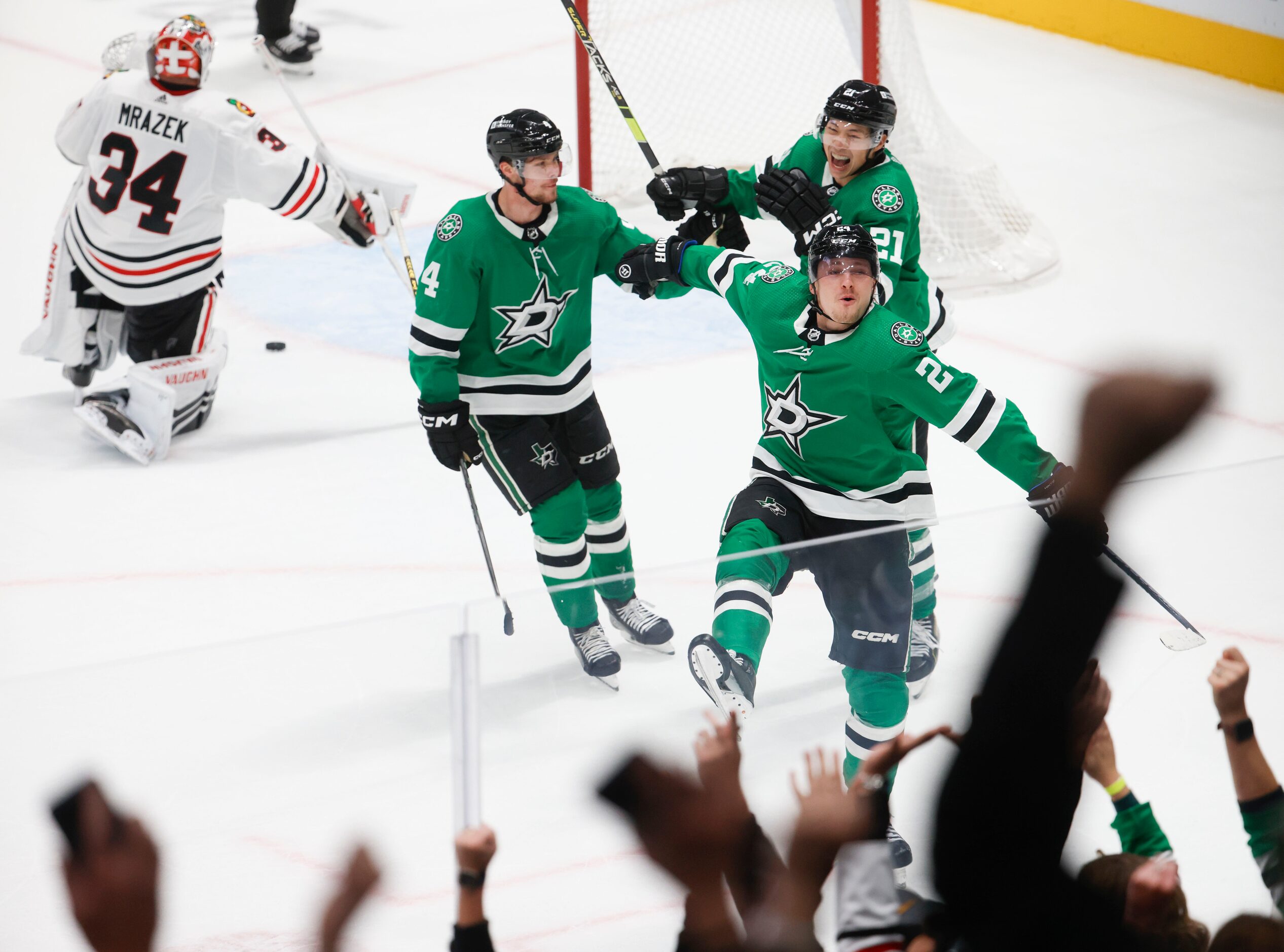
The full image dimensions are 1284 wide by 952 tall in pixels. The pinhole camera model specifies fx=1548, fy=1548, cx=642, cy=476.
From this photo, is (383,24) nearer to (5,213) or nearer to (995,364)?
(5,213)

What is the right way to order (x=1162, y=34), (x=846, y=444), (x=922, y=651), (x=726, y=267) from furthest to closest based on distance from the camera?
(x=1162, y=34) < (x=726, y=267) < (x=846, y=444) < (x=922, y=651)

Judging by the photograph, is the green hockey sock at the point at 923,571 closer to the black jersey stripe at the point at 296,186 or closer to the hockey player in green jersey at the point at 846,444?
the hockey player in green jersey at the point at 846,444

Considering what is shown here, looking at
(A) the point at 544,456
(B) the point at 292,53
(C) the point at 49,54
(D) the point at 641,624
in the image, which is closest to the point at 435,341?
(A) the point at 544,456

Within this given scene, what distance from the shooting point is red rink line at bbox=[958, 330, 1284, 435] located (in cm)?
452

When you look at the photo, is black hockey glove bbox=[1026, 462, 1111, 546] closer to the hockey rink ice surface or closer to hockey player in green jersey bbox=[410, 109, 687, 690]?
the hockey rink ice surface

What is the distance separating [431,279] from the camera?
3078mm

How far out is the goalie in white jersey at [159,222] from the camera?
Result: 4234 millimetres

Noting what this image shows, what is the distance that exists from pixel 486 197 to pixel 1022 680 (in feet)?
5.30

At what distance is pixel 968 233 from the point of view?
5.58 m

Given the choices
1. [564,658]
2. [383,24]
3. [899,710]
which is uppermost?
[564,658]

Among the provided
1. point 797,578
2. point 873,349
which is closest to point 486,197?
point 873,349

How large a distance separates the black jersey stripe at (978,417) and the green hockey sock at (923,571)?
0.43m

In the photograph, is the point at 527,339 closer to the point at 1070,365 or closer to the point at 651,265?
the point at 651,265

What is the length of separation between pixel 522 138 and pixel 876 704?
1302 millimetres
